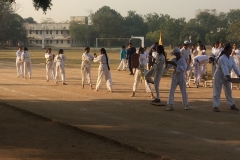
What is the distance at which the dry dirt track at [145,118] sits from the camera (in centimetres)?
949

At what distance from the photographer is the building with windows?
120 metres

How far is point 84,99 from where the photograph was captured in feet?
57.3

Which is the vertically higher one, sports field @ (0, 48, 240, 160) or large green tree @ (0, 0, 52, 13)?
large green tree @ (0, 0, 52, 13)

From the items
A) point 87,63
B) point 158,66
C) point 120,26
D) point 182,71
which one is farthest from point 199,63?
point 120,26

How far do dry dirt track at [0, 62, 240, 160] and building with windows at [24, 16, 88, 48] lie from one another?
3920 inches

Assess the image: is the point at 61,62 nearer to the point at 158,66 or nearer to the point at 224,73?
the point at 158,66

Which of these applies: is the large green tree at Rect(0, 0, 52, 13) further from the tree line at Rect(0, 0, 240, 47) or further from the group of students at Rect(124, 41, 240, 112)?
the tree line at Rect(0, 0, 240, 47)

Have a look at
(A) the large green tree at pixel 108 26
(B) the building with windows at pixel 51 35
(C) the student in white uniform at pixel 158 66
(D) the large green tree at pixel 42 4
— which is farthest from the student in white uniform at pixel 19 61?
(B) the building with windows at pixel 51 35

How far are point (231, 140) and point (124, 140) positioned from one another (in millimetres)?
2169

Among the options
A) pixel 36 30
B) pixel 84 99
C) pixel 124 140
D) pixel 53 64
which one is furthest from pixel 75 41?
pixel 124 140

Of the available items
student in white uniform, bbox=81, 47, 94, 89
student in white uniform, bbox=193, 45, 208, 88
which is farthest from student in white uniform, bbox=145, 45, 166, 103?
student in white uniform, bbox=193, 45, 208, 88

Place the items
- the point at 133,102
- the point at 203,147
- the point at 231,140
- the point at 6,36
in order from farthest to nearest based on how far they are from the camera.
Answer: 1. the point at 6,36
2. the point at 133,102
3. the point at 231,140
4. the point at 203,147

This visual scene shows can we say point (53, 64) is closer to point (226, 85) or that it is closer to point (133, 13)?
point (226, 85)

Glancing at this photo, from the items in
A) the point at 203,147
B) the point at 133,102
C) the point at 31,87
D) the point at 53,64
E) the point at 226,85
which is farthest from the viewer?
the point at 53,64
